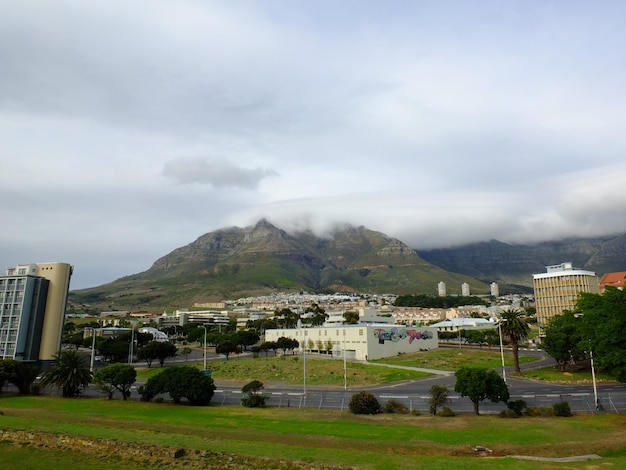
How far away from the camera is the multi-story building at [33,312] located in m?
112

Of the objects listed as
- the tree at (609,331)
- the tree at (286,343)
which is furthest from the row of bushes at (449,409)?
the tree at (286,343)

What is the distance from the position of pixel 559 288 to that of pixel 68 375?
173040mm

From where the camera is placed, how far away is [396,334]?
13688 cm

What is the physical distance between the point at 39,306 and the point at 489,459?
387 ft

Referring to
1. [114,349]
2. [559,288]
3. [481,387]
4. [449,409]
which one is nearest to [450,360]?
[449,409]

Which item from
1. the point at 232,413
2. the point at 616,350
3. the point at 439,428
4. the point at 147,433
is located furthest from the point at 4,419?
the point at 616,350

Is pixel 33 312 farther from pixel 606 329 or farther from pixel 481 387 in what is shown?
pixel 606 329

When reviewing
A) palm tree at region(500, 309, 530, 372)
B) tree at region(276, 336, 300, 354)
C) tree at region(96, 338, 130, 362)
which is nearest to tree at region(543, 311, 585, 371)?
palm tree at region(500, 309, 530, 372)

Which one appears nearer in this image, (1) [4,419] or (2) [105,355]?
(1) [4,419]

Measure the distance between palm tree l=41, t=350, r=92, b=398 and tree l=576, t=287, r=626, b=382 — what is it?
7116cm

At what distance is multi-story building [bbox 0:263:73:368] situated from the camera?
112 metres

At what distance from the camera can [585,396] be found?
6241 centimetres

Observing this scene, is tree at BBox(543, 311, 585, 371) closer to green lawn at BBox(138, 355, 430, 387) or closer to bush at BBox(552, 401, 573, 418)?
green lawn at BBox(138, 355, 430, 387)

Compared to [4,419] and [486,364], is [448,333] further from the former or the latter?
[4,419]
